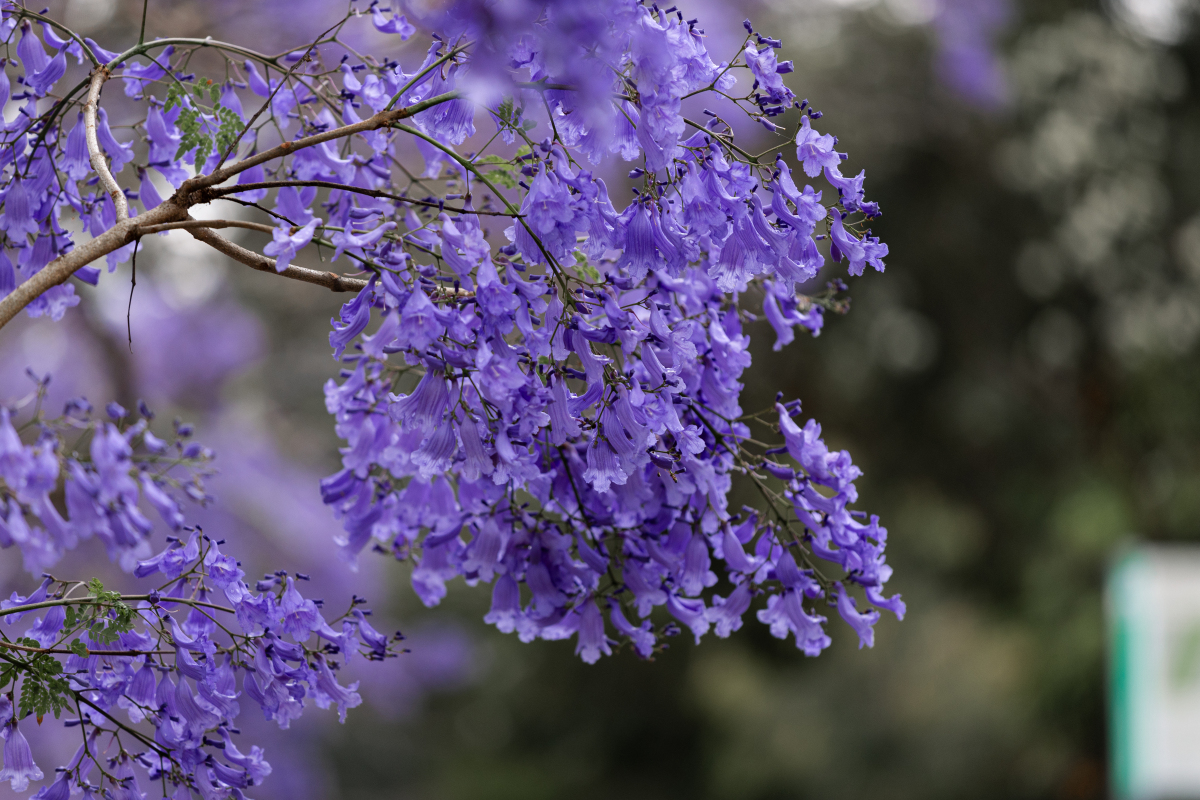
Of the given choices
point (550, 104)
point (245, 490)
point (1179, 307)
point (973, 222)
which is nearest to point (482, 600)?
point (245, 490)

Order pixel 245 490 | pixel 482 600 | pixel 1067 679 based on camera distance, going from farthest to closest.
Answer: pixel 482 600
pixel 1067 679
pixel 245 490

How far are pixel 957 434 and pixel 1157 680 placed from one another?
1.38 metres

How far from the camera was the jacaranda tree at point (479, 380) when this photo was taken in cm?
61

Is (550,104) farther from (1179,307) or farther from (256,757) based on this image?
(1179,307)

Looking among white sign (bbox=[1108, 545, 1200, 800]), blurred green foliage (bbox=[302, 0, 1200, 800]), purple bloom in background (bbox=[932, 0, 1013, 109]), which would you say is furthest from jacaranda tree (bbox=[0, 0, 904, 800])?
purple bloom in background (bbox=[932, 0, 1013, 109])

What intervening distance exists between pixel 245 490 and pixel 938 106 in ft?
9.92

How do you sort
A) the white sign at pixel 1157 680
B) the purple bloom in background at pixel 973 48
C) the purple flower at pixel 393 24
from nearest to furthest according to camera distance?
the purple flower at pixel 393 24 → the white sign at pixel 1157 680 → the purple bloom in background at pixel 973 48

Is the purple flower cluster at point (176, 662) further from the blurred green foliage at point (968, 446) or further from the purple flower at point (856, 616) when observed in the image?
the blurred green foliage at point (968, 446)

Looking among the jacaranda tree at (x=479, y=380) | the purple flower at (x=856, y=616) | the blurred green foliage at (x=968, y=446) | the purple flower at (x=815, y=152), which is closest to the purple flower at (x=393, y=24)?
the jacaranda tree at (x=479, y=380)

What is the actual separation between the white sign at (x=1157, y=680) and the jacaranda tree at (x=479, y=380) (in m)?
2.72

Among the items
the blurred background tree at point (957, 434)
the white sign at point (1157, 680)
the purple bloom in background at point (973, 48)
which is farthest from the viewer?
the purple bloom in background at point (973, 48)

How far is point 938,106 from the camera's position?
4074mm

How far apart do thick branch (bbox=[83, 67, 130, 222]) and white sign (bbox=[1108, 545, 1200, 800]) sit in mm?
3177

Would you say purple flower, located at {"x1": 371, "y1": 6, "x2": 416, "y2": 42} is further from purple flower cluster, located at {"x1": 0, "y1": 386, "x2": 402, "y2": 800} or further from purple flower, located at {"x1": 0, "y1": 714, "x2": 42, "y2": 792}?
purple flower, located at {"x1": 0, "y1": 714, "x2": 42, "y2": 792}
